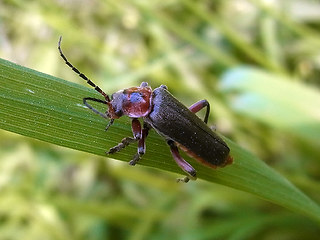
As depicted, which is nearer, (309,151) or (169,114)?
(169,114)

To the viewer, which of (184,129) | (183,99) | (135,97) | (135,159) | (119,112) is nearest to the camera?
(135,159)

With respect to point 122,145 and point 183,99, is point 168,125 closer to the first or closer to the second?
point 122,145

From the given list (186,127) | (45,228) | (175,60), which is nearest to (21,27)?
(175,60)

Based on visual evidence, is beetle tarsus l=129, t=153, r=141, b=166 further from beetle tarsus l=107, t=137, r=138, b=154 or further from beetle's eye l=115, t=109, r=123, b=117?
beetle's eye l=115, t=109, r=123, b=117

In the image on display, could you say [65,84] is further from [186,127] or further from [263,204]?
[263,204]

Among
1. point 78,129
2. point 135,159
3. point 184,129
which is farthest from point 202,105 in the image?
point 78,129

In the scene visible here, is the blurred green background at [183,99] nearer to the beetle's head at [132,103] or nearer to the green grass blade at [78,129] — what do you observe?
the beetle's head at [132,103]
